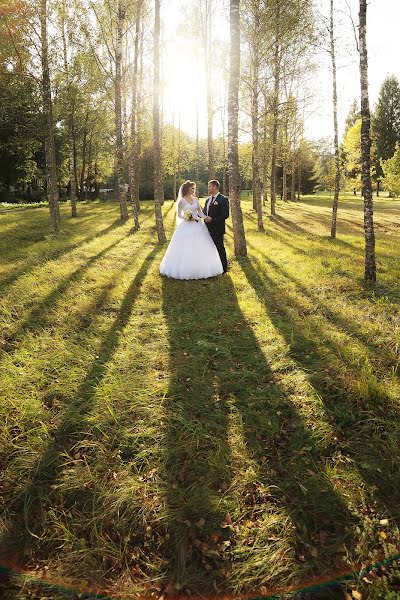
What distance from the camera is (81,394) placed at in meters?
4.72

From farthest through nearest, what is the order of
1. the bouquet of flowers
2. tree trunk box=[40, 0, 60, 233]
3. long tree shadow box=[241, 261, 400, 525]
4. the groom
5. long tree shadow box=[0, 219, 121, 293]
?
tree trunk box=[40, 0, 60, 233]
the groom
the bouquet of flowers
long tree shadow box=[0, 219, 121, 293]
long tree shadow box=[241, 261, 400, 525]

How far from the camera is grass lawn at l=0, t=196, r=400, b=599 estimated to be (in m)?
2.87

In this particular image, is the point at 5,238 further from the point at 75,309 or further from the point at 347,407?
the point at 347,407

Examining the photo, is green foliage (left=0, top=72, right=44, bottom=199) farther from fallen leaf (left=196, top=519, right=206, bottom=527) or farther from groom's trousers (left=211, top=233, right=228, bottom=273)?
fallen leaf (left=196, top=519, right=206, bottom=527)

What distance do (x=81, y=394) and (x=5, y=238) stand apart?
12.9 meters

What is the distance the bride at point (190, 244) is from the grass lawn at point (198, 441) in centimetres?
184

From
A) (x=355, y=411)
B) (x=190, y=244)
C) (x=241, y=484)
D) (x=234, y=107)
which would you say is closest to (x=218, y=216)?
(x=190, y=244)

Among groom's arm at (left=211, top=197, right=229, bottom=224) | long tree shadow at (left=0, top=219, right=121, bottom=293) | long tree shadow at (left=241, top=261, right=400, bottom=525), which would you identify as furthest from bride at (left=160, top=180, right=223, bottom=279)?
long tree shadow at (left=0, top=219, right=121, bottom=293)

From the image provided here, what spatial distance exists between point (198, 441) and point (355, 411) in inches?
77.0

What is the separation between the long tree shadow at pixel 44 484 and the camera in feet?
9.89

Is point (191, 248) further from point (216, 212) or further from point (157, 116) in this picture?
point (157, 116)

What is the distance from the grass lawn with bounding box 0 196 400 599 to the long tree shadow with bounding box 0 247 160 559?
0.01 meters

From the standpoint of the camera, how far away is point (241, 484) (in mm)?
3447

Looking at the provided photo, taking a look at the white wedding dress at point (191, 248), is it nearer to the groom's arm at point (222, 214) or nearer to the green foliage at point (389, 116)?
the groom's arm at point (222, 214)
